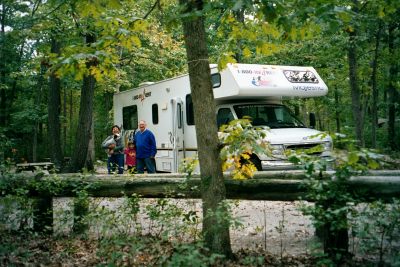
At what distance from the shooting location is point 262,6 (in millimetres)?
3383

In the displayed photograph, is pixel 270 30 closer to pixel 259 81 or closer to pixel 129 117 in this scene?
pixel 259 81

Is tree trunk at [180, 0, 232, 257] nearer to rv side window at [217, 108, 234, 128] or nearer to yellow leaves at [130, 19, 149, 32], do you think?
yellow leaves at [130, 19, 149, 32]

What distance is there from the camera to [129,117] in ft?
46.2

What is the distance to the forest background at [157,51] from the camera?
4148 mm

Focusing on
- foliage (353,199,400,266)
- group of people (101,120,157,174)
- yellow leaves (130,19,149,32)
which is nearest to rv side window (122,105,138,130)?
group of people (101,120,157,174)

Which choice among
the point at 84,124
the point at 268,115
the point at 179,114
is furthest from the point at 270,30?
the point at 84,124

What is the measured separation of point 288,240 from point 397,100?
20477 millimetres

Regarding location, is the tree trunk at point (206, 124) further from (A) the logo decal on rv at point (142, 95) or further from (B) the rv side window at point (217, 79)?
(A) the logo decal on rv at point (142, 95)

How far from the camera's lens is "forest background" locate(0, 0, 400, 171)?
4.15m

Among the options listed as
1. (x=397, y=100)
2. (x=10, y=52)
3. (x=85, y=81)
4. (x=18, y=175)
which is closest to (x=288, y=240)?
(x=18, y=175)

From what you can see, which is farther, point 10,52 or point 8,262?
point 10,52

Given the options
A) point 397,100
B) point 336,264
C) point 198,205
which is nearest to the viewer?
point 336,264

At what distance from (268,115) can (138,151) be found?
3.50 metres

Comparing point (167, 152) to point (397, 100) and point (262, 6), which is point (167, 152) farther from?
point (397, 100)
